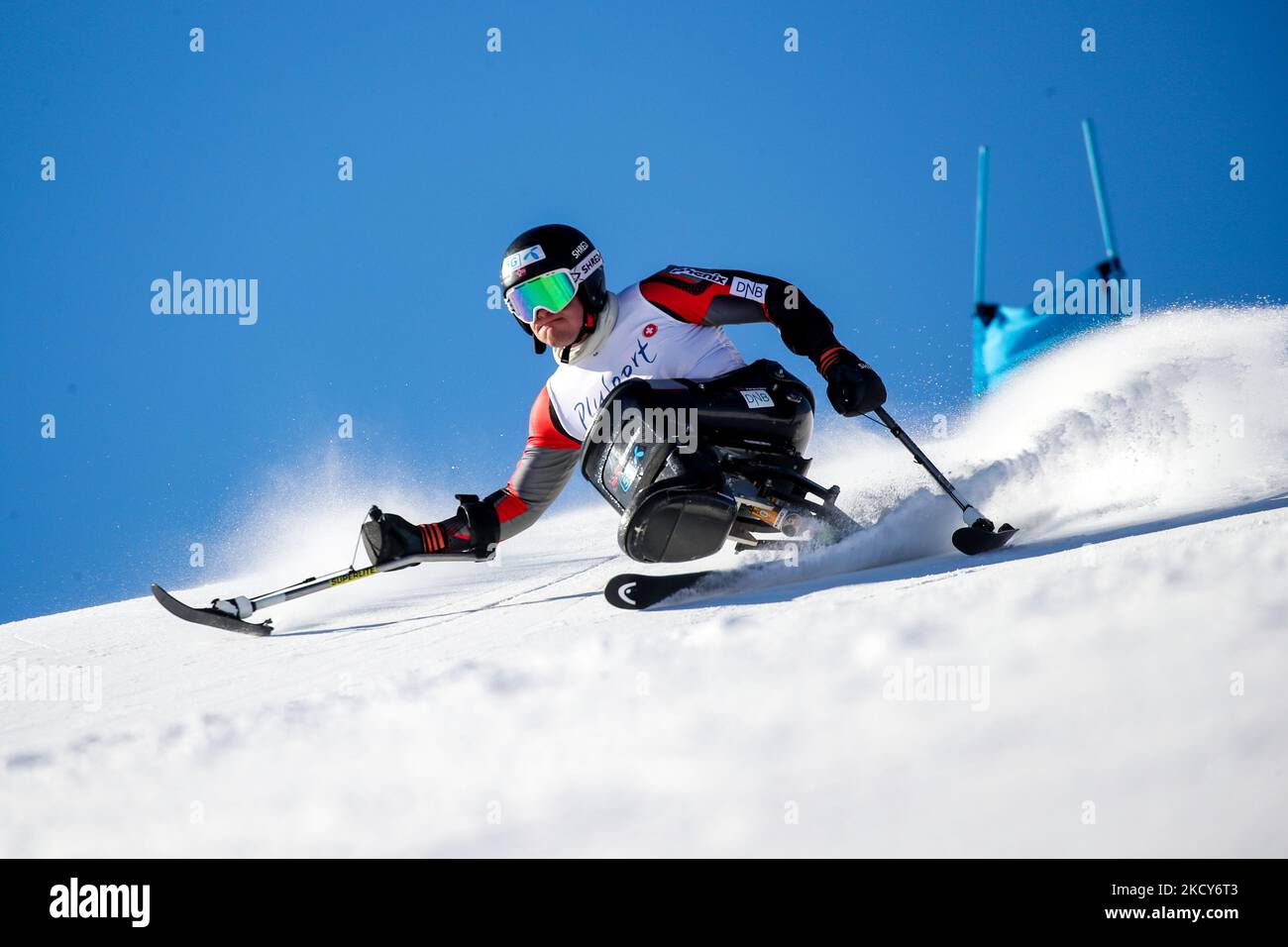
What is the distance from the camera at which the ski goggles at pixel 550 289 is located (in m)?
4.95

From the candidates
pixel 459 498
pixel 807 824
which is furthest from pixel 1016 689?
pixel 459 498

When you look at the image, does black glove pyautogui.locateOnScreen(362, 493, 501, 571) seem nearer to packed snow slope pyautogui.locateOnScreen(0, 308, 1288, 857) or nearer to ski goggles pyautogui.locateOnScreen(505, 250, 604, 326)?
packed snow slope pyautogui.locateOnScreen(0, 308, 1288, 857)

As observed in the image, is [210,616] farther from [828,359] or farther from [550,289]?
[828,359]

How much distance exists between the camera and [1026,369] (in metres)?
10.6

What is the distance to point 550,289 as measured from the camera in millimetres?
4953

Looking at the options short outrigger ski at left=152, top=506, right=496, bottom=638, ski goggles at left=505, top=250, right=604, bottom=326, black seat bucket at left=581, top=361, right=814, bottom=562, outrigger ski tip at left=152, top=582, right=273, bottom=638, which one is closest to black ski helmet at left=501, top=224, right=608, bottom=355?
A: ski goggles at left=505, top=250, right=604, bottom=326

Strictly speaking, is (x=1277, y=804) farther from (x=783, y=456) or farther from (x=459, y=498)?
(x=459, y=498)

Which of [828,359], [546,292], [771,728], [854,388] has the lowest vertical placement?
[771,728]

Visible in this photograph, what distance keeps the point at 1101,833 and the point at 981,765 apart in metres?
0.29

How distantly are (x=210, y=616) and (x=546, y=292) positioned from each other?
7.56 ft

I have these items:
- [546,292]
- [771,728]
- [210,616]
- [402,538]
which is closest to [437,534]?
[402,538]

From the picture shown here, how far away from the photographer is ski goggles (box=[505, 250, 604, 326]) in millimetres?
4953

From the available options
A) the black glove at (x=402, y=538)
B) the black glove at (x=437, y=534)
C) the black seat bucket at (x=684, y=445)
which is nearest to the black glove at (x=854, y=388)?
the black seat bucket at (x=684, y=445)

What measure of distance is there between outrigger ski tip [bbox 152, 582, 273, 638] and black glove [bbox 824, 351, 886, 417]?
3.01m
